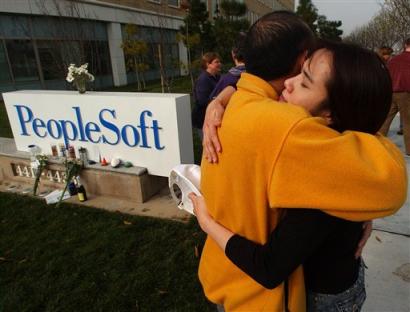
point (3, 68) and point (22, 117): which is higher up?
point (3, 68)

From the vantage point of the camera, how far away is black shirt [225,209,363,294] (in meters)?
0.83

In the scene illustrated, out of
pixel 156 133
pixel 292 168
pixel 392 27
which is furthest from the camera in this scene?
pixel 392 27

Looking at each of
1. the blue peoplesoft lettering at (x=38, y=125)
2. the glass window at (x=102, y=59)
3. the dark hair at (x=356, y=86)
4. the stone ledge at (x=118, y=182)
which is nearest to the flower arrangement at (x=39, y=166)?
the stone ledge at (x=118, y=182)

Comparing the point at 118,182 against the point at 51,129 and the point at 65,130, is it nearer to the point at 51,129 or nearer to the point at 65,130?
the point at 65,130

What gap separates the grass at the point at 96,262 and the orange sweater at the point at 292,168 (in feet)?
6.50

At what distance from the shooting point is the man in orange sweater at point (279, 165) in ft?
2.41

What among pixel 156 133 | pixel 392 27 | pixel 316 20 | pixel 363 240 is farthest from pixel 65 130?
pixel 316 20

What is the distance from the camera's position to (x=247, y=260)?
92 centimetres

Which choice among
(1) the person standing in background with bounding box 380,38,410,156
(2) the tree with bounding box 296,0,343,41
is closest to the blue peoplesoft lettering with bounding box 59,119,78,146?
(1) the person standing in background with bounding box 380,38,410,156

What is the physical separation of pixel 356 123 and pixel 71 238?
3447 millimetres

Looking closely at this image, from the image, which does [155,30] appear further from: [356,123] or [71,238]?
[356,123]

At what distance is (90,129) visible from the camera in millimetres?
4516

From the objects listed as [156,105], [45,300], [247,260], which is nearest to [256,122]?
[247,260]

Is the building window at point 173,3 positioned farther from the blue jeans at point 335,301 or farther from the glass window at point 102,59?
the blue jeans at point 335,301
